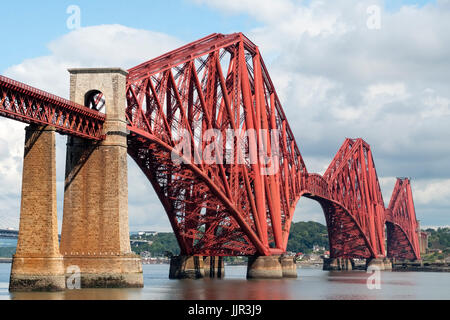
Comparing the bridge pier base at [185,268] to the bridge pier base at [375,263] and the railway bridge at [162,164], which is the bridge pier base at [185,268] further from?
the bridge pier base at [375,263]

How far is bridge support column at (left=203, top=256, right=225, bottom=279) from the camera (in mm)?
107062

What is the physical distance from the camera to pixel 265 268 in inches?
3868

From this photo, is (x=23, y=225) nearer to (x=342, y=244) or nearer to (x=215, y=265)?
(x=215, y=265)

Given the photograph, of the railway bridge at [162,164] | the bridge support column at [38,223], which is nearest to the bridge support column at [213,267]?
the railway bridge at [162,164]

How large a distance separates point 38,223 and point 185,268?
4323cm

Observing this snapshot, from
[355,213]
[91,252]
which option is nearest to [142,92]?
[91,252]

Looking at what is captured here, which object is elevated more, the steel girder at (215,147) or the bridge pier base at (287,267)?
the steel girder at (215,147)

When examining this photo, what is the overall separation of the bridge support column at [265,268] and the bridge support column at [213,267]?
31.0 feet

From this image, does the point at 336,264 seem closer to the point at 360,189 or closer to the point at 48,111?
the point at 360,189

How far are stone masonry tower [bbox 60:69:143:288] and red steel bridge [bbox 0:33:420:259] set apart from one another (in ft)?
5.74

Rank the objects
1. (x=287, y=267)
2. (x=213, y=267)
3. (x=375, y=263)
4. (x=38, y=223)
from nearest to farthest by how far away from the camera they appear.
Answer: (x=38, y=223) → (x=287, y=267) → (x=213, y=267) → (x=375, y=263)

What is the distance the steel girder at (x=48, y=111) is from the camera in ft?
179

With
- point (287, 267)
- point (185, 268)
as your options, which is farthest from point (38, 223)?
point (287, 267)
